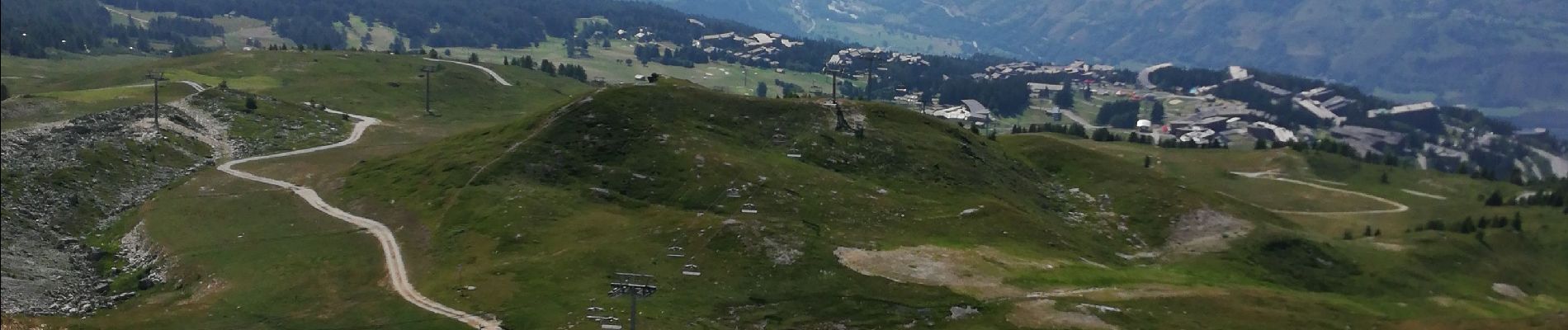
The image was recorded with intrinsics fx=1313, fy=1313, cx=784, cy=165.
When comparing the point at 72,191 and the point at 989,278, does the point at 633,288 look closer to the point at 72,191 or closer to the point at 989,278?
the point at 989,278

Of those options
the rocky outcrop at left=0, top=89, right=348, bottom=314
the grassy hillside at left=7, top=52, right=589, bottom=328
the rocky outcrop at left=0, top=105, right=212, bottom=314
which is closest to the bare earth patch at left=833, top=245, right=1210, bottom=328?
the grassy hillside at left=7, top=52, right=589, bottom=328

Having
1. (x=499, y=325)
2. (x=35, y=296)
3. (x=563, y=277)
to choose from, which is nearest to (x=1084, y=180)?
(x=563, y=277)

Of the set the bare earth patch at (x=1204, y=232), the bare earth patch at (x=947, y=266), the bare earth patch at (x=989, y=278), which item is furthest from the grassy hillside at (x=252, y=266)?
the bare earth patch at (x=1204, y=232)

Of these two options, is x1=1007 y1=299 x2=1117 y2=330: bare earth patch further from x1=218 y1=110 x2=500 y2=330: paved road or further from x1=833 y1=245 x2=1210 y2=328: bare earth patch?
x1=218 y1=110 x2=500 y2=330: paved road

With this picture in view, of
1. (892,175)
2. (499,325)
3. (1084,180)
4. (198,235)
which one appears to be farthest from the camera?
(1084,180)

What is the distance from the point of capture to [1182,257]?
153 metres

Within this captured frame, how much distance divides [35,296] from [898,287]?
7431 centimetres

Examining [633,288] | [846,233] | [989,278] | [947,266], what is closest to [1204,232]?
[947,266]

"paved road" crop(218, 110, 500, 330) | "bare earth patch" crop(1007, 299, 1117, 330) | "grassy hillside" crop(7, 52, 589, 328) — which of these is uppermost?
"bare earth patch" crop(1007, 299, 1117, 330)

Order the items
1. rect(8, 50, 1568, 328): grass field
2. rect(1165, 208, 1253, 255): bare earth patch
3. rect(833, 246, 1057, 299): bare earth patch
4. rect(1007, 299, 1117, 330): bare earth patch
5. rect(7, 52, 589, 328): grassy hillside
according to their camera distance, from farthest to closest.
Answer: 1. rect(1165, 208, 1253, 255): bare earth patch
2. rect(833, 246, 1057, 299): bare earth patch
3. rect(8, 50, 1568, 328): grass field
4. rect(1007, 299, 1117, 330): bare earth patch
5. rect(7, 52, 589, 328): grassy hillside

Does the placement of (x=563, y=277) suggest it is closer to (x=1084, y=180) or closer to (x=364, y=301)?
(x=364, y=301)

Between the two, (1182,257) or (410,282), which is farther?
(1182,257)

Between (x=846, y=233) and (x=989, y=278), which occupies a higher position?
(x=846, y=233)

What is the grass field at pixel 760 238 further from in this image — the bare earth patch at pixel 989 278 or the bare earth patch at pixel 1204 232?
the bare earth patch at pixel 1204 232
